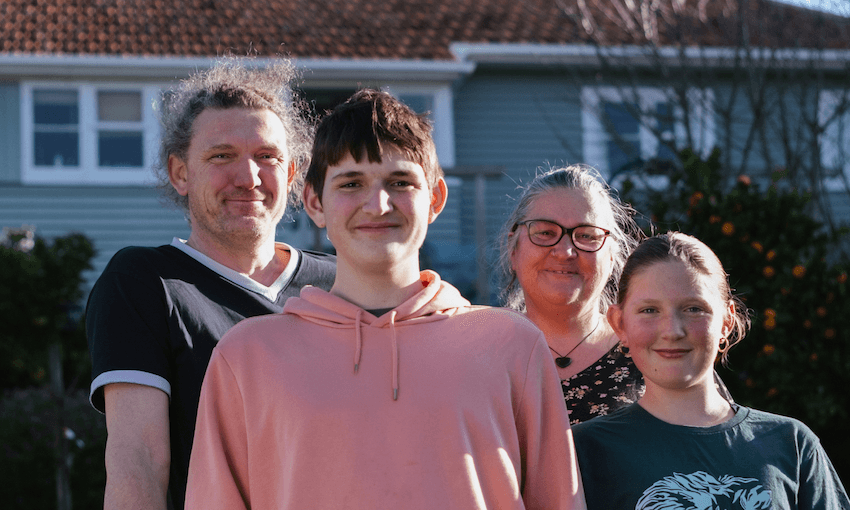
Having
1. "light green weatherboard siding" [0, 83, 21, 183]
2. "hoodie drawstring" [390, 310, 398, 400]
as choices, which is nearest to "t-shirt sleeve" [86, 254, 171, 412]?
"hoodie drawstring" [390, 310, 398, 400]

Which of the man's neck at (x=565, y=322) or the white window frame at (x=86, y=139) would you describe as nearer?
the man's neck at (x=565, y=322)

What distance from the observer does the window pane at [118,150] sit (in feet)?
36.6

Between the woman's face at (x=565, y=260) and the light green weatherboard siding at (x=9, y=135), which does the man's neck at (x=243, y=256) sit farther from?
the light green weatherboard siding at (x=9, y=135)

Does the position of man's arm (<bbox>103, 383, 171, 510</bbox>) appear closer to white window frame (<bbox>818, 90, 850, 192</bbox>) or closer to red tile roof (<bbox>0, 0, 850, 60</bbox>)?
white window frame (<bbox>818, 90, 850, 192</bbox>)

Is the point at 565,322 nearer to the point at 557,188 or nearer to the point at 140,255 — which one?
the point at 557,188

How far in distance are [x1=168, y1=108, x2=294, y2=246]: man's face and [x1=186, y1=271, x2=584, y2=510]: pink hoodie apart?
0.69 meters

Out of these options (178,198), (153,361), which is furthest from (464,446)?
(178,198)

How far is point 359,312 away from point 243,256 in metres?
0.82

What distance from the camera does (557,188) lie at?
102 inches

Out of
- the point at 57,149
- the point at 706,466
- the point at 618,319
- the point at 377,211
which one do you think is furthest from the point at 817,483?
the point at 57,149

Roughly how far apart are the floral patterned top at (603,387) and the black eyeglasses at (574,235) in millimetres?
330

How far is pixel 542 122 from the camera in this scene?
12039 mm

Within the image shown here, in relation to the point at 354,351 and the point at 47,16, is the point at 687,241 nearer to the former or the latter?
the point at 354,351

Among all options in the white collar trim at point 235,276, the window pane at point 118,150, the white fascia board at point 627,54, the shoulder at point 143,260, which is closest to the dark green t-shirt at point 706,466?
the white collar trim at point 235,276
